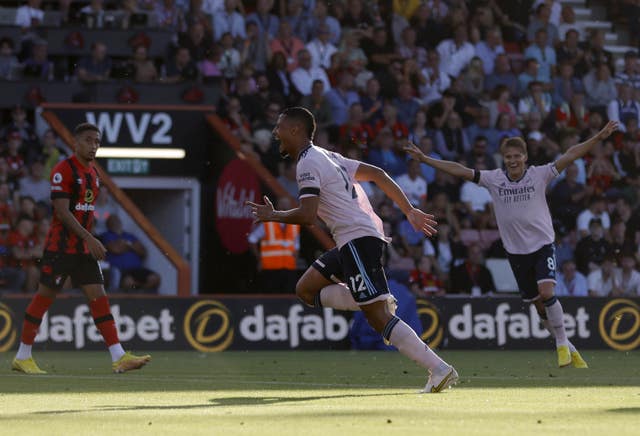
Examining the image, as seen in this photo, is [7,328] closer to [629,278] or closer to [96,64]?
[96,64]

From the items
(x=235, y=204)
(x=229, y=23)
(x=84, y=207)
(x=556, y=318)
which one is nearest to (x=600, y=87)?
(x=229, y=23)

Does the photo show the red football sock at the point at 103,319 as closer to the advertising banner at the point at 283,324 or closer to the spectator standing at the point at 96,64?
the advertising banner at the point at 283,324

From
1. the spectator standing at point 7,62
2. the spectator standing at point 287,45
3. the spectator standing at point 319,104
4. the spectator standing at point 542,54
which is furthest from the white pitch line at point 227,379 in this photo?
the spectator standing at point 542,54

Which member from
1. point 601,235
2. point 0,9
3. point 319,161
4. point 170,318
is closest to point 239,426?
point 319,161

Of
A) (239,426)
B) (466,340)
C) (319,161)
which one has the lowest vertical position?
(466,340)

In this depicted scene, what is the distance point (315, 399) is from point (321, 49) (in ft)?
50.7

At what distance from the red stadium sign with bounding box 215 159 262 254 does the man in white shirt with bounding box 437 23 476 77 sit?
228 inches

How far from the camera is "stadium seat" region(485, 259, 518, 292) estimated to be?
22.5 meters

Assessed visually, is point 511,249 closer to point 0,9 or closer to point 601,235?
point 601,235

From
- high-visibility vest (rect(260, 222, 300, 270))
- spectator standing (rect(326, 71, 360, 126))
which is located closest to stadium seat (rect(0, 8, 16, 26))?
spectator standing (rect(326, 71, 360, 126))

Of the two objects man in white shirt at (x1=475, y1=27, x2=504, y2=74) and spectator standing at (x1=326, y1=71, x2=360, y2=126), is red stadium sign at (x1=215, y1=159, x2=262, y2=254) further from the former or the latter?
man in white shirt at (x1=475, y1=27, x2=504, y2=74)

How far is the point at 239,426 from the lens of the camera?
834 centimetres

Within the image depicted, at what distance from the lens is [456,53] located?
26703 mm

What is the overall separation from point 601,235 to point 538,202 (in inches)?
341
